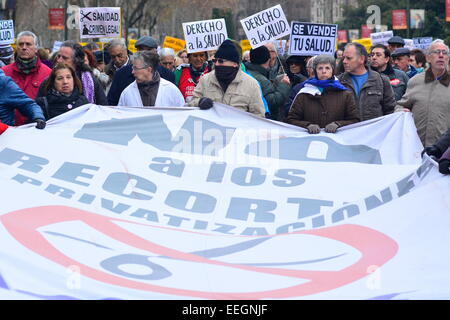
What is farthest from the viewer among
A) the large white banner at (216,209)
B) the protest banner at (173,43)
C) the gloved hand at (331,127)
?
the protest banner at (173,43)

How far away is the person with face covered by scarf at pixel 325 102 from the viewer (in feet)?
29.7

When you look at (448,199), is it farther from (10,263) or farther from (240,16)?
(240,16)

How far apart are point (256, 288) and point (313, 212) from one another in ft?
5.22

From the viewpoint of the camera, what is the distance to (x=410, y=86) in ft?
32.0

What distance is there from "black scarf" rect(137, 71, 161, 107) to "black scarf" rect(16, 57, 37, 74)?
3.73 feet

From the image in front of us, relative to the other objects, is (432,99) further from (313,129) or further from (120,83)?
(120,83)

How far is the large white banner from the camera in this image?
5.95m

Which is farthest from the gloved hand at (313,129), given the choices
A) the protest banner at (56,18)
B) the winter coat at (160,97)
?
the protest banner at (56,18)

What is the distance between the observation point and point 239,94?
30.7 feet

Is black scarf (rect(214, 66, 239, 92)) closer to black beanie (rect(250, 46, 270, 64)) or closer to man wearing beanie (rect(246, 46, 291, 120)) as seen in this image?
man wearing beanie (rect(246, 46, 291, 120))

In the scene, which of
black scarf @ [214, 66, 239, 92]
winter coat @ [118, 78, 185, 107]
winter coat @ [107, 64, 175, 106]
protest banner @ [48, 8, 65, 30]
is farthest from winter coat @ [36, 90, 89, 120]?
protest banner @ [48, 8, 65, 30]

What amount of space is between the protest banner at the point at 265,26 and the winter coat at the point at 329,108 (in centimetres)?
303

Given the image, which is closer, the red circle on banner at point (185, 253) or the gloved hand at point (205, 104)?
the red circle on banner at point (185, 253)

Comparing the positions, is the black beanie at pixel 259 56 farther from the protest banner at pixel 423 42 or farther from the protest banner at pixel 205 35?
the protest banner at pixel 423 42
